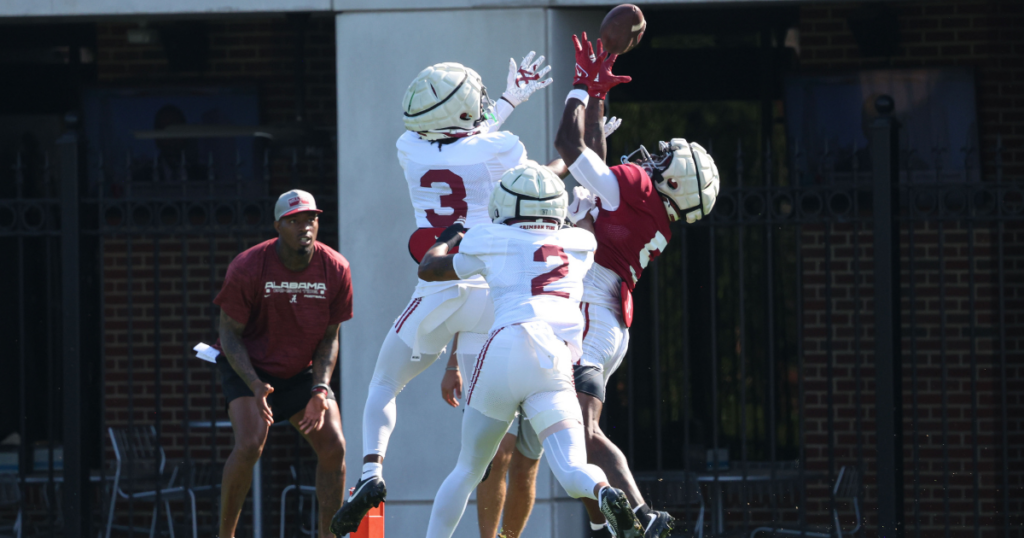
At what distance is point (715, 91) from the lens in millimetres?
9070

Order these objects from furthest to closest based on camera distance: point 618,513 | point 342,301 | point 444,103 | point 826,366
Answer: point 826,366
point 342,301
point 444,103
point 618,513

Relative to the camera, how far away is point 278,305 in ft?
19.4

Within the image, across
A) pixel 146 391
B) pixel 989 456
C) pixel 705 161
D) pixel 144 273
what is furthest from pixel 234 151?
pixel 989 456

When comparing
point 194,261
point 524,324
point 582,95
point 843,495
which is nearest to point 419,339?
point 524,324

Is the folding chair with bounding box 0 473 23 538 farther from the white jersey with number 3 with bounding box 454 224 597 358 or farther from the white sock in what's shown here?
the white jersey with number 3 with bounding box 454 224 597 358

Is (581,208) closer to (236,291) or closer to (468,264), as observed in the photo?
(468,264)

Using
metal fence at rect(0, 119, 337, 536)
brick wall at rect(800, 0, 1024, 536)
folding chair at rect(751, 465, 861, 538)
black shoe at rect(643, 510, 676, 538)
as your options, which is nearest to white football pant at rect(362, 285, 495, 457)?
black shoe at rect(643, 510, 676, 538)

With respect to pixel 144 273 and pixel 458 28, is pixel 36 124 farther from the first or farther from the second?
pixel 458 28

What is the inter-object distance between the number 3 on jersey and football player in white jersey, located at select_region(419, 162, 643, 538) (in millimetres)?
625

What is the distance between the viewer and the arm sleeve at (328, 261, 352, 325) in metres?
6.05

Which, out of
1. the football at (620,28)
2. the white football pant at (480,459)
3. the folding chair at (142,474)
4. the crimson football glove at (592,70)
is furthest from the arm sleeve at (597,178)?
the folding chair at (142,474)

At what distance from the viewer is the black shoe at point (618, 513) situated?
4.29 m

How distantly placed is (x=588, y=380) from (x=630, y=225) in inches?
27.8

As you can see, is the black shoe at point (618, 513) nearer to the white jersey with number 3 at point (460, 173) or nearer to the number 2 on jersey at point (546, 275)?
the number 2 on jersey at point (546, 275)
